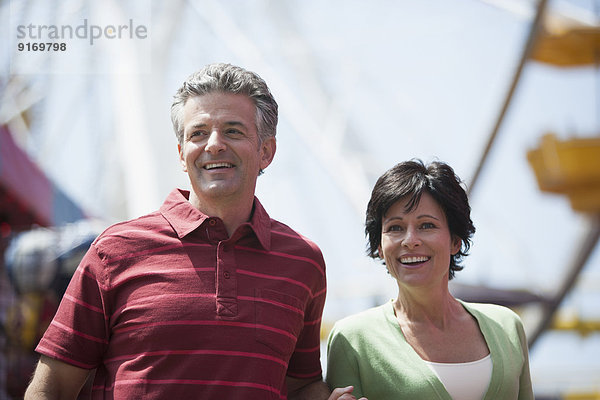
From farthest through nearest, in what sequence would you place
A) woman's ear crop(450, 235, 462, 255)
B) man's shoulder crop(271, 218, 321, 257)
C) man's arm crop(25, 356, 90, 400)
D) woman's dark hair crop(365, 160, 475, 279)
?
woman's ear crop(450, 235, 462, 255), woman's dark hair crop(365, 160, 475, 279), man's shoulder crop(271, 218, 321, 257), man's arm crop(25, 356, 90, 400)

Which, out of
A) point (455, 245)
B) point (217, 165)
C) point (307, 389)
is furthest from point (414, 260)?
point (217, 165)

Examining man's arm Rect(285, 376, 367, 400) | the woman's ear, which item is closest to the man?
man's arm Rect(285, 376, 367, 400)

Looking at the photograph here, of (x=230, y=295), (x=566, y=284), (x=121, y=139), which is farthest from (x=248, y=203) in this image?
(x=121, y=139)

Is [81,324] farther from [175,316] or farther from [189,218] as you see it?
[189,218]

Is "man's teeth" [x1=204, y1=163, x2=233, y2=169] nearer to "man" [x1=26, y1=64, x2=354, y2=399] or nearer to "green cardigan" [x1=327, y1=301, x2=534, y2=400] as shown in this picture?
"man" [x1=26, y1=64, x2=354, y2=399]

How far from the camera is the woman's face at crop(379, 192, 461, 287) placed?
246cm

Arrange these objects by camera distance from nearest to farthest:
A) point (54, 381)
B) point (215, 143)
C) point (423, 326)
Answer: point (54, 381) → point (215, 143) → point (423, 326)

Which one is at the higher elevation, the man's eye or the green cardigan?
the man's eye

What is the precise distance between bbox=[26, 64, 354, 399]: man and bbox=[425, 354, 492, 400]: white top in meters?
0.31

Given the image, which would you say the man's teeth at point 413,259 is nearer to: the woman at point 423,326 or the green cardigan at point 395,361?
the woman at point 423,326

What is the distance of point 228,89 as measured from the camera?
2.32 metres

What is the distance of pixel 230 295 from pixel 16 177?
173 inches

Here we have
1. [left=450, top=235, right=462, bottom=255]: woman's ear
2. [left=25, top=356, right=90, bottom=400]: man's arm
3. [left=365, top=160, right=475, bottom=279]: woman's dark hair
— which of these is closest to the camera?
[left=25, top=356, right=90, bottom=400]: man's arm

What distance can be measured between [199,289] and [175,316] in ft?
0.29
